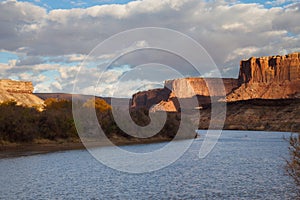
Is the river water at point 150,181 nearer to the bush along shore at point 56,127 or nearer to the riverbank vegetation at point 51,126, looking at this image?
the bush along shore at point 56,127

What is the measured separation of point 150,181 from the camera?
28328 millimetres

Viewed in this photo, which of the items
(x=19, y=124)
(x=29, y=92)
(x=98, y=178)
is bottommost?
(x=98, y=178)

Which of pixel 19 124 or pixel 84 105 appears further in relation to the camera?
pixel 84 105

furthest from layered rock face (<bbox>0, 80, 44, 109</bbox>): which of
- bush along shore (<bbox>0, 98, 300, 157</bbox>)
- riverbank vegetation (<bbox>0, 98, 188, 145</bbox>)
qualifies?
riverbank vegetation (<bbox>0, 98, 188, 145</bbox>)

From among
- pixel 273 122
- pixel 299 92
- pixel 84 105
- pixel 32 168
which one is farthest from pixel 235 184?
pixel 299 92

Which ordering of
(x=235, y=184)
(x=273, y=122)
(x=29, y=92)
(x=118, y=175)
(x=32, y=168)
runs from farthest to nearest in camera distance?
(x=29, y=92) → (x=273, y=122) → (x=32, y=168) → (x=118, y=175) → (x=235, y=184)

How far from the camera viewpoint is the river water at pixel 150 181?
2339 cm

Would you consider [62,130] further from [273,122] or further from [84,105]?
[273,122]

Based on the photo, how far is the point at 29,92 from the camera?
155m

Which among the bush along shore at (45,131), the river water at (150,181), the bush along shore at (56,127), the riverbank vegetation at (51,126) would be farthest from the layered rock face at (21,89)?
the river water at (150,181)

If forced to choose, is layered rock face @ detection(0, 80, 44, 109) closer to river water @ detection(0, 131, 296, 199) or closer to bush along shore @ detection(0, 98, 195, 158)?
bush along shore @ detection(0, 98, 195, 158)

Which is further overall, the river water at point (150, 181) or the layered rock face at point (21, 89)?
the layered rock face at point (21, 89)

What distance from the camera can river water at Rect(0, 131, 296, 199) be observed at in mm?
23391

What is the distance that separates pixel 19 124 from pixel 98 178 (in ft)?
111
